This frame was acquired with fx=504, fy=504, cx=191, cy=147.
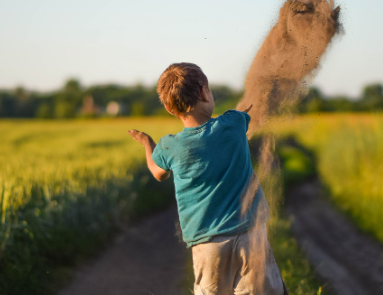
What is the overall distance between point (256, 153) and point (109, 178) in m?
5.00

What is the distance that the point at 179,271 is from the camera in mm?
5637

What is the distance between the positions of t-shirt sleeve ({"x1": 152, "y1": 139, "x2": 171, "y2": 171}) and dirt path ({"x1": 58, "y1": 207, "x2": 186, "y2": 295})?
1.71 metres

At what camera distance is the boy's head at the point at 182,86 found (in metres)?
2.42

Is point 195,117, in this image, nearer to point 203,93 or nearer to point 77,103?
point 203,93

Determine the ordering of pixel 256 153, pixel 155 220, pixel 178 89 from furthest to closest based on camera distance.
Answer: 1. pixel 155 220
2. pixel 256 153
3. pixel 178 89

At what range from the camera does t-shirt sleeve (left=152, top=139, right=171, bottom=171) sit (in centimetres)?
259

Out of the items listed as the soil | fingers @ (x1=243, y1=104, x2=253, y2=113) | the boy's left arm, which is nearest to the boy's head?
the boy's left arm

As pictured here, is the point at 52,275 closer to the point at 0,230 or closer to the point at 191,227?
the point at 0,230

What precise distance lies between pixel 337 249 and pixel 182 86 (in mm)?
5282

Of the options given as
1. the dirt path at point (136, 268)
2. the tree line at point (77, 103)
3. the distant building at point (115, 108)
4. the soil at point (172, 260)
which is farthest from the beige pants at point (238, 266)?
the distant building at point (115, 108)

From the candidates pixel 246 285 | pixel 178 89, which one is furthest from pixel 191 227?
pixel 178 89

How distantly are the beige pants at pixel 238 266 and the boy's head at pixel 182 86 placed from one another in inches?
26.6

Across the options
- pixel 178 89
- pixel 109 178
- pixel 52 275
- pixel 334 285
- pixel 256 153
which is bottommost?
pixel 334 285

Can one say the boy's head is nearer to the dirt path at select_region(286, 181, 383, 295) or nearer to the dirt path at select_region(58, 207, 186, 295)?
the dirt path at select_region(58, 207, 186, 295)
